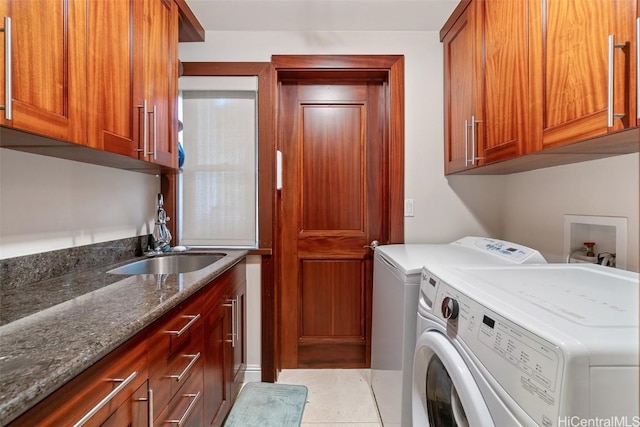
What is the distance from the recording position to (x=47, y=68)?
92 centimetres

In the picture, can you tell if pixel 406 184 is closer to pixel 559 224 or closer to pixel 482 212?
pixel 482 212

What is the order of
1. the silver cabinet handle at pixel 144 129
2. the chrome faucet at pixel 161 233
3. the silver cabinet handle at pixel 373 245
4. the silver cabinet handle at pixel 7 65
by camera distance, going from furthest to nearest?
the silver cabinet handle at pixel 373 245 → the chrome faucet at pixel 161 233 → the silver cabinet handle at pixel 144 129 → the silver cabinet handle at pixel 7 65

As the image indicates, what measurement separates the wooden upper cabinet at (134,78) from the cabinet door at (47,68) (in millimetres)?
63

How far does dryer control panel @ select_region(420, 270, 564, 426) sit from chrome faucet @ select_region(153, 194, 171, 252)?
1.71 metres

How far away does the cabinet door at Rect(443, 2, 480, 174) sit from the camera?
1724mm

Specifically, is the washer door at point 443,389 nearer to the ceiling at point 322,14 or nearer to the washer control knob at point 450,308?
the washer control knob at point 450,308

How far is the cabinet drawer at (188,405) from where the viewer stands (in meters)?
1.06

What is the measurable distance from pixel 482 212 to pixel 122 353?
2.19 metres

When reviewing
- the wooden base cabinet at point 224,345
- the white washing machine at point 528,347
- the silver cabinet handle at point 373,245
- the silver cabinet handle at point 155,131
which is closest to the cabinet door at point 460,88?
the silver cabinet handle at point 373,245

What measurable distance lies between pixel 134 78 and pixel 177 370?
1.19 metres

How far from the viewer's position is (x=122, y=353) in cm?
81

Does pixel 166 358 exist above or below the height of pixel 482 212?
below

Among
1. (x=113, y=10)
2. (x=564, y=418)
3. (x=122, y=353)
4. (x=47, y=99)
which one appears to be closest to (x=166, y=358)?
(x=122, y=353)

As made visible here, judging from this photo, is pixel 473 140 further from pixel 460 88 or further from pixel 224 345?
pixel 224 345
